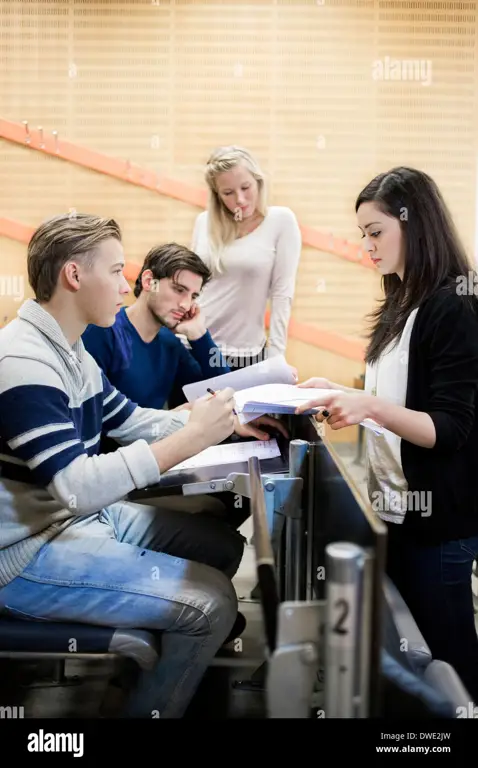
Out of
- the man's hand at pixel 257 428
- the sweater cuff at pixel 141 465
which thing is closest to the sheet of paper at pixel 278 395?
the man's hand at pixel 257 428

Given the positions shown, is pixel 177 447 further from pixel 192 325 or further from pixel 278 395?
pixel 192 325

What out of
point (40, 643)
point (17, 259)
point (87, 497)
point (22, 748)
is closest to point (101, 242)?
point (87, 497)

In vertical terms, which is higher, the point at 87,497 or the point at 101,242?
the point at 101,242

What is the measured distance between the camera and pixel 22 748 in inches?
56.4

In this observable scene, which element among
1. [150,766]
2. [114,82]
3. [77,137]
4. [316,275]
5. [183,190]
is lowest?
[150,766]

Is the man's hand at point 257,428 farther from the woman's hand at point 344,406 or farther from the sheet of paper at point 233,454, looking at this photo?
the woman's hand at point 344,406

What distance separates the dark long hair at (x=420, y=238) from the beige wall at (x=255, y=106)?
2013 millimetres

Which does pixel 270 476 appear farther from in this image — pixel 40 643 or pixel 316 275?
pixel 316 275

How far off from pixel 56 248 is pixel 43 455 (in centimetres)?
42

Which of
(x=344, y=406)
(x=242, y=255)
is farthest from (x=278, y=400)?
(x=242, y=255)

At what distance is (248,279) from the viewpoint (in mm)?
2480

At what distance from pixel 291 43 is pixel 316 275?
1.11 metres

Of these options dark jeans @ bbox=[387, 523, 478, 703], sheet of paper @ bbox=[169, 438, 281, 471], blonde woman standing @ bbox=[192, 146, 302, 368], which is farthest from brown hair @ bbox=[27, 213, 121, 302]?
blonde woman standing @ bbox=[192, 146, 302, 368]

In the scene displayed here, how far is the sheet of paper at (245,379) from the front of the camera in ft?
5.61
